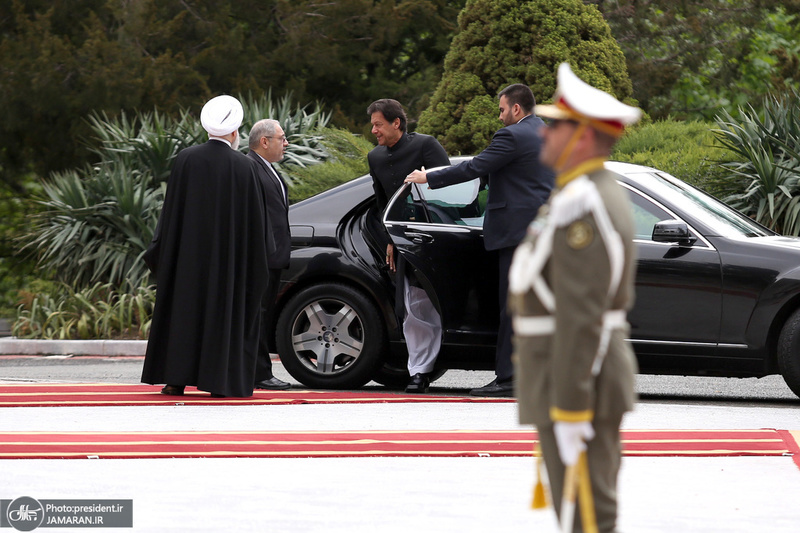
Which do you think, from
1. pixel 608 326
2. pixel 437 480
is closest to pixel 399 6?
pixel 437 480

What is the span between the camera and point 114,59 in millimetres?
21719

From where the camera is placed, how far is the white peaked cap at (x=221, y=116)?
837cm

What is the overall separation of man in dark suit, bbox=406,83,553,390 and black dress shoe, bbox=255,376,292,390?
1.65 metres

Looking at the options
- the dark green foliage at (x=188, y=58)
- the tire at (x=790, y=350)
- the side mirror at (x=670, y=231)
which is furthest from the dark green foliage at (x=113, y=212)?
the tire at (x=790, y=350)

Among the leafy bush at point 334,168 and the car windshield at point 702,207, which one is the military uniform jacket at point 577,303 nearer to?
the car windshield at point 702,207

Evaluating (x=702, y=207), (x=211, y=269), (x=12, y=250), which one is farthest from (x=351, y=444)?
(x=12, y=250)

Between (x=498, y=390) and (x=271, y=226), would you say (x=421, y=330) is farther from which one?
(x=271, y=226)

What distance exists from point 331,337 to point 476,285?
3.68ft

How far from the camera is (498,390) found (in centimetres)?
863

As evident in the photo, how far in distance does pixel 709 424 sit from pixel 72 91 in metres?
16.8

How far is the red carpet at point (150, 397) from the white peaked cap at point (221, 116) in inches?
67.7

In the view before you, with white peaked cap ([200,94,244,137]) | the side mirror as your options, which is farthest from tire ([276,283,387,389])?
the side mirror

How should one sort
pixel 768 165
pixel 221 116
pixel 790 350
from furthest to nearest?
1. pixel 768 165
2. pixel 221 116
3. pixel 790 350

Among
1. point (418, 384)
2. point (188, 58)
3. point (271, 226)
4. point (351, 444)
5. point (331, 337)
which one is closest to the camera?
point (351, 444)
